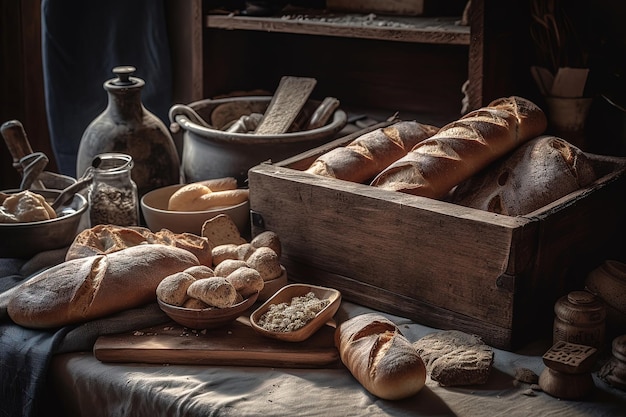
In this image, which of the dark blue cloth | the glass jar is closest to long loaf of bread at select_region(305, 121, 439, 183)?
the glass jar

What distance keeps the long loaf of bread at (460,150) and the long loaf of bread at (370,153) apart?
0.05 metres

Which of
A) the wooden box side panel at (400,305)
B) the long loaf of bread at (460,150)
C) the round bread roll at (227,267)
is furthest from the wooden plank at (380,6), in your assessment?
the round bread roll at (227,267)

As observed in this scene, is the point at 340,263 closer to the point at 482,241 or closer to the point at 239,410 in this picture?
the point at 482,241

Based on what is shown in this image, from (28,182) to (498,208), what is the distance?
3.15 feet

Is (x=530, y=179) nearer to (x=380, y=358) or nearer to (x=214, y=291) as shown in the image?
(x=380, y=358)

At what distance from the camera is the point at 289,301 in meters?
1.43

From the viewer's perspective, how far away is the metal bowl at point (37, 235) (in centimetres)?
161

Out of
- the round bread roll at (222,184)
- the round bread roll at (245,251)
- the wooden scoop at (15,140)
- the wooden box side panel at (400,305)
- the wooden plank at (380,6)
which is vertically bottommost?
the wooden box side panel at (400,305)

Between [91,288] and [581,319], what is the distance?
758 mm

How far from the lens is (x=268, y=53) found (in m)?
2.48

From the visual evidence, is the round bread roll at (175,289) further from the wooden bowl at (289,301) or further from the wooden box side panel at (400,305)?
the wooden box side panel at (400,305)

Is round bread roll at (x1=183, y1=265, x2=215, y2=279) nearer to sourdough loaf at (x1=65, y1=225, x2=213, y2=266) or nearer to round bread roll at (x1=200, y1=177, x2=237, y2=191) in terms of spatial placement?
sourdough loaf at (x1=65, y1=225, x2=213, y2=266)

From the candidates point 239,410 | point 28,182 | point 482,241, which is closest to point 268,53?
point 28,182

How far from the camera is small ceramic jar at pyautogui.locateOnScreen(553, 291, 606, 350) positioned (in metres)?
1.29
